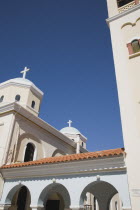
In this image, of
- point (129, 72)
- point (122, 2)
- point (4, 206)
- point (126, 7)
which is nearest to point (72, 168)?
point (4, 206)

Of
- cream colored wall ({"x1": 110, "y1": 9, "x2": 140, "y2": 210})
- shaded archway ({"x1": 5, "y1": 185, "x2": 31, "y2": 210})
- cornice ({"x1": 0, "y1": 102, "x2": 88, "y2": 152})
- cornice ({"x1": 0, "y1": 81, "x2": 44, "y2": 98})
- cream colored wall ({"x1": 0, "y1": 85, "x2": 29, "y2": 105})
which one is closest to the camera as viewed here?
cream colored wall ({"x1": 110, "y1": 9, "x2": 140, "y2": 210})

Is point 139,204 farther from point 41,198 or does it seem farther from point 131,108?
point 41,198

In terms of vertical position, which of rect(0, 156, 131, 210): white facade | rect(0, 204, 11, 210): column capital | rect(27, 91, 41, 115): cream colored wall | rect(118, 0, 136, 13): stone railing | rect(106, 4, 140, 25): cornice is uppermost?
rect(118, 0, 136, 13): stone railing

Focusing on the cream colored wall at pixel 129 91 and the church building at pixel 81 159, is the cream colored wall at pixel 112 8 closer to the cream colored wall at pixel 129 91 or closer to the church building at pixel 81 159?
the church building at pixel 81 159

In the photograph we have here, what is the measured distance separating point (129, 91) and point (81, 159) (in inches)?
133

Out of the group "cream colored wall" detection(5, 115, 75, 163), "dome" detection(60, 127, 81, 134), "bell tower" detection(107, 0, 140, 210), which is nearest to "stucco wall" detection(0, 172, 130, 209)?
"bell tower" detection(107, 0, 140, 210)

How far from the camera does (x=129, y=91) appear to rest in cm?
735

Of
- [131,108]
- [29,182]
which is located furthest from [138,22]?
[29,182]

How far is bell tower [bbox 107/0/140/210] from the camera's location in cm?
586

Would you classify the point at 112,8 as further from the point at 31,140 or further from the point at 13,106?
the point at 31,140

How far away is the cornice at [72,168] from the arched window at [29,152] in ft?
10.3

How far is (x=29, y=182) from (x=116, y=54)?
740 centimetres

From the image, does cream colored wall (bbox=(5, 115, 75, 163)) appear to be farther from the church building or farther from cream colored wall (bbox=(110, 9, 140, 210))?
cream colored wall (bbox=(110, 9, 140, 210))

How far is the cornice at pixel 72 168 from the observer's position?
6238 millimetres
